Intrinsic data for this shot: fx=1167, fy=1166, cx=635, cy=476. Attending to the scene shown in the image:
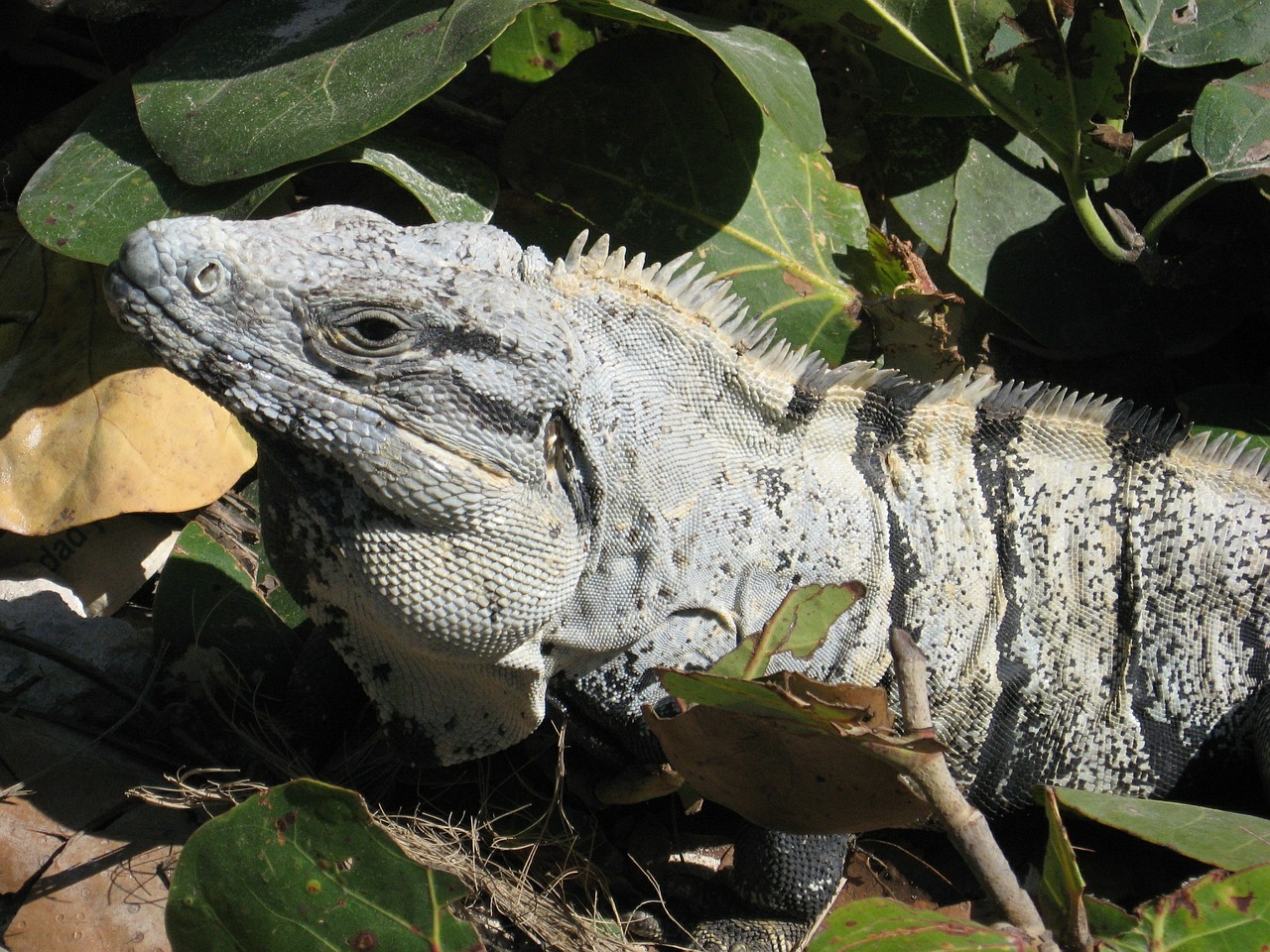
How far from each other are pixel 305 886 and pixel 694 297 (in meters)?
1.29

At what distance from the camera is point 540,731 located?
256 cm

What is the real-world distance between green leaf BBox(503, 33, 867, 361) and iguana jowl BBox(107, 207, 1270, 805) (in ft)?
2.00

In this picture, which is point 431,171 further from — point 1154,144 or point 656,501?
point 1154,144

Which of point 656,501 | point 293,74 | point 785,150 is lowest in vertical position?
point 656,501

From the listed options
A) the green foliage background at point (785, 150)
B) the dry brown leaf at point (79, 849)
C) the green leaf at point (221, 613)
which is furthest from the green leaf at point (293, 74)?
the dry brown leaf at point (79, 849)

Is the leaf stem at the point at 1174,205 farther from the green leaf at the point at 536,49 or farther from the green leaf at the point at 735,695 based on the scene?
the green leaf at the point at 735,695

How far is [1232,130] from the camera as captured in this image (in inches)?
112

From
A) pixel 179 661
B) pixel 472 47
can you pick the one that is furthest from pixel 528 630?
pixel 472 47

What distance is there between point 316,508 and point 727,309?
0.89 meters

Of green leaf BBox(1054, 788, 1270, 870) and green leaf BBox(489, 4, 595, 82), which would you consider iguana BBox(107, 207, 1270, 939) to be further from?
green leaf BBox(489, 4, 595, 82)

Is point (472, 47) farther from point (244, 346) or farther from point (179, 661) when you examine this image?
point (179, 661)

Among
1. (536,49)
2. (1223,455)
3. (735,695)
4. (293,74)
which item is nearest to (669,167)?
(536,49)

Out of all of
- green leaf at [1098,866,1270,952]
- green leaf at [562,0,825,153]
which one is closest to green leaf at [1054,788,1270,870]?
green leaf at [1098,866,1270,952]

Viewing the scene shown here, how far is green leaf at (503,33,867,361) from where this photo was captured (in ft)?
9.73
